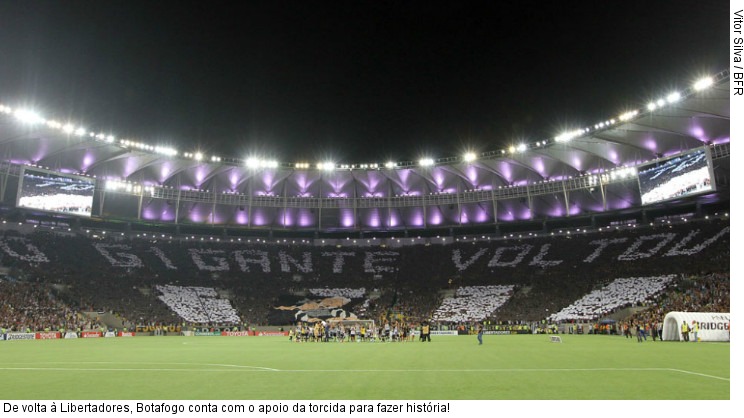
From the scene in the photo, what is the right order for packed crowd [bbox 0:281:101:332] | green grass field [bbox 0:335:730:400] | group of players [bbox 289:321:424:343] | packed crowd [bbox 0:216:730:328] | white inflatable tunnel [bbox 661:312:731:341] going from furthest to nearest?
packed crowd [bbox 0:216:730:328]
packed crowd [bbox 0:281:101:332]
group of players [bbox 289:321:424:343]
white inflatable tunnel [bbox 661:312:731:341]
green grass field [bbox 0:335:730:400]

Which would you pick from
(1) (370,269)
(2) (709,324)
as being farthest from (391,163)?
(2) (709,324)

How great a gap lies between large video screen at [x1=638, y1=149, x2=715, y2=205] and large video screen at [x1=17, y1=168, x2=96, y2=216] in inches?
2466

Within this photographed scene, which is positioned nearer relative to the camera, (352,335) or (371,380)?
(371,380)

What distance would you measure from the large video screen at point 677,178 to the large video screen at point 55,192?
2466 inches

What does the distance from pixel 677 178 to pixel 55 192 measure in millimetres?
66852

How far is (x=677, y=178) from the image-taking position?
52750 millimetres

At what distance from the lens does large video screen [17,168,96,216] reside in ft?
177

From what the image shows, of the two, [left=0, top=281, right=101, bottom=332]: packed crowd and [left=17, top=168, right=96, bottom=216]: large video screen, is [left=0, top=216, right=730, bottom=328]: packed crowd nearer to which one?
[left=0, top=281, right=101, bottom=332]: packed crowd

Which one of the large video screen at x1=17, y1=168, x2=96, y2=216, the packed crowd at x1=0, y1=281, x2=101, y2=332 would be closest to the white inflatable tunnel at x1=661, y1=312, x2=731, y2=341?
the packed crowd at x1=0, y1=281, x2=101, y2=332

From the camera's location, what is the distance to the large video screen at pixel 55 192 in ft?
177

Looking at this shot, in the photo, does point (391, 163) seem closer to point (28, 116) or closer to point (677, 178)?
point (677, 178)

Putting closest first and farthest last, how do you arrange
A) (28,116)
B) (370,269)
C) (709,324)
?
(709,324), (28,116), (370,269)
